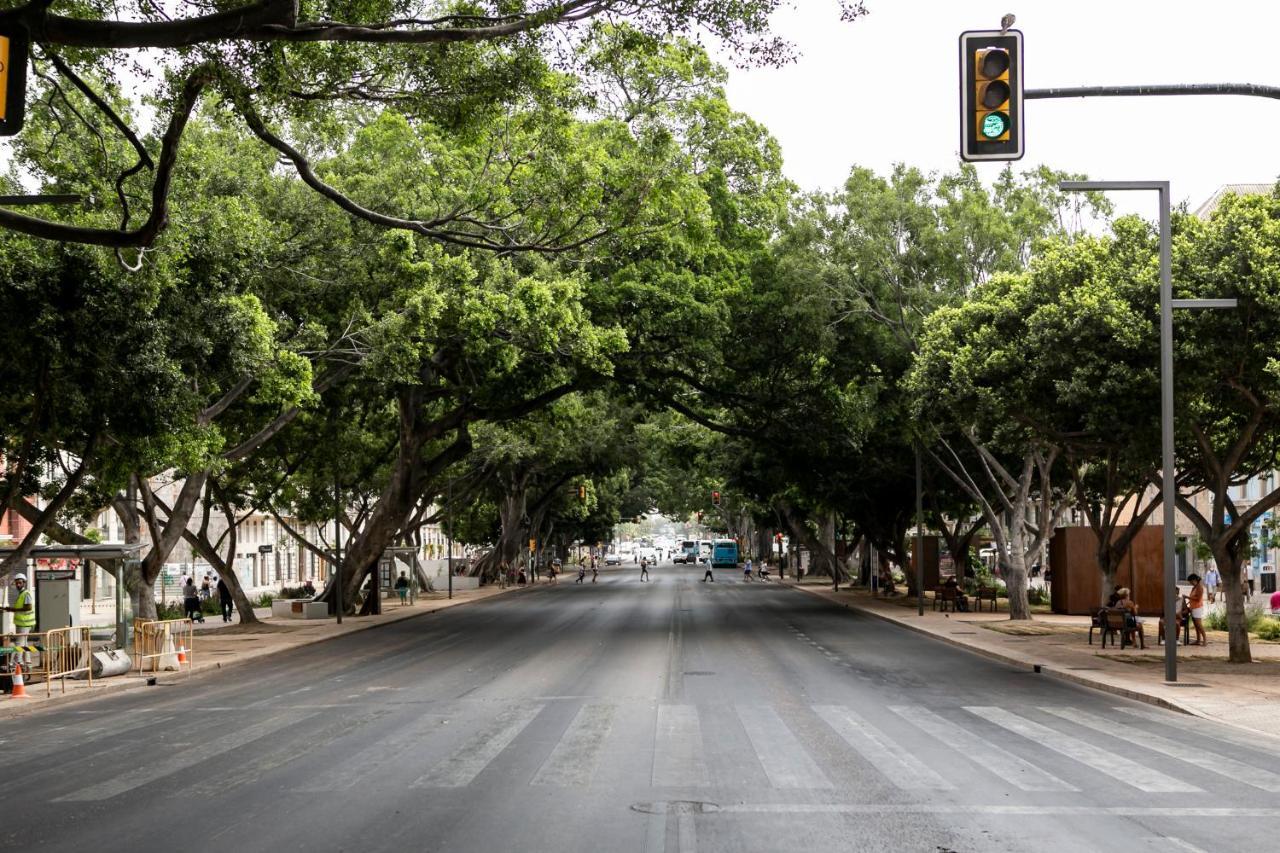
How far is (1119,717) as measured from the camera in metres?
14.4

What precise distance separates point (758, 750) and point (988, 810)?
3.28m

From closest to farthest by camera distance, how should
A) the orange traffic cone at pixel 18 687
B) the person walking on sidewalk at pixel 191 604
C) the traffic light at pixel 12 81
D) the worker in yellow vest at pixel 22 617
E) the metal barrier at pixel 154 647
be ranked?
the traffic light at pixel 12 81 < the orange traffic cone at pixel 18 687 < the worker in yellow vest at pixel 22 617 < the metal barrier at pixel 154 647 < the person walking on sidewalk at pixel 191 604

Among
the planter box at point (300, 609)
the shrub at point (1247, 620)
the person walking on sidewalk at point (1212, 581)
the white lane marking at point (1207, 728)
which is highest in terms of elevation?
the white lane marking at point (1207, 728)

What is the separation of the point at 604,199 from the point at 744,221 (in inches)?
563

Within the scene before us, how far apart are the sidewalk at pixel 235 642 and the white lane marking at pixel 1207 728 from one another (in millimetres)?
14890

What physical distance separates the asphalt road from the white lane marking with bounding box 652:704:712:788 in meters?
0.06

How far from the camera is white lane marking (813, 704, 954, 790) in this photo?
33.5 feet

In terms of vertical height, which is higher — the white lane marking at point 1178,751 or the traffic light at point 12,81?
the traffic light at point 12,81

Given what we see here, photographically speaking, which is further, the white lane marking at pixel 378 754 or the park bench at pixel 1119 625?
the park bench at pixel 1119 625

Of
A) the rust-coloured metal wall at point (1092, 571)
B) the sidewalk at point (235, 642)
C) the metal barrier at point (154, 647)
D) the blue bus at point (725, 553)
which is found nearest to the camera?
the sidewalk at point (235, 642)

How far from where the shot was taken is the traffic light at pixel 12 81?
8.03 m

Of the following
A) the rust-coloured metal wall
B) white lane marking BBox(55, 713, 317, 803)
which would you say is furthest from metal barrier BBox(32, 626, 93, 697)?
the rust-coloured metal wall

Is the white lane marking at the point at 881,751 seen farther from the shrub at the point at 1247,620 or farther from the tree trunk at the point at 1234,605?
the shrub at the point at 1247,620

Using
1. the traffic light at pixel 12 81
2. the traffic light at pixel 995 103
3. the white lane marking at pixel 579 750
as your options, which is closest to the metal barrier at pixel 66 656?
the white lane marking at pixel 579 750
